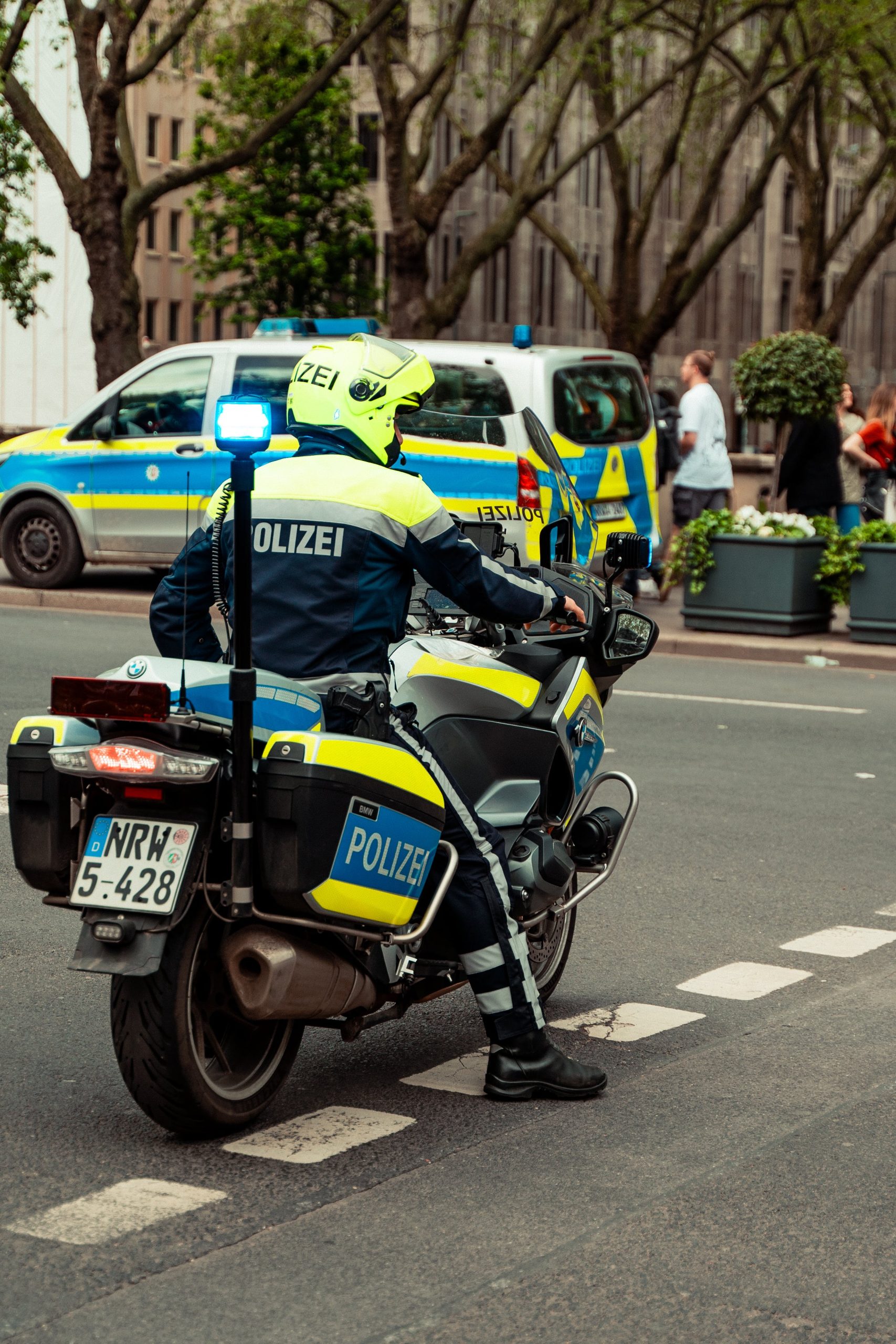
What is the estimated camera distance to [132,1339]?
3.15 metres

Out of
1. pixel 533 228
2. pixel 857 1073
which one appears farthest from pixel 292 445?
pixel 533 228

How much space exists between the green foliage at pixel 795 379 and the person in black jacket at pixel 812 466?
13cm

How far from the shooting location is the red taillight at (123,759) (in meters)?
3.84

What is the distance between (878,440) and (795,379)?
1042mm

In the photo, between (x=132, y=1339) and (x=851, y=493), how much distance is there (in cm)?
1415

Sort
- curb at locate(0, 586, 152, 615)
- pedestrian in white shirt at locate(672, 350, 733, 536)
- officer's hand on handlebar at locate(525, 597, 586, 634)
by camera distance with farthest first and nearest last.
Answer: pedestrian in white shirt at locate(672, 350, 733, 536), curb at locate(0, 586, 152, 615), officer's hand on handlebar at locate(525, 597, 586, 634)

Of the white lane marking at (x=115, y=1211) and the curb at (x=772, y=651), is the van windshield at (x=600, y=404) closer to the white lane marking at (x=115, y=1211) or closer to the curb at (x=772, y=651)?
the curb at (x=772, y=651)

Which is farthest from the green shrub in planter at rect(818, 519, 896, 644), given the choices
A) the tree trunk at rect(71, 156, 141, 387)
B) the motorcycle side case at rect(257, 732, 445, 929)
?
the motorcycle side case at rect(257, 732, 445, 929)

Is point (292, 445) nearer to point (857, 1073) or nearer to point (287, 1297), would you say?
point (857, 1073)

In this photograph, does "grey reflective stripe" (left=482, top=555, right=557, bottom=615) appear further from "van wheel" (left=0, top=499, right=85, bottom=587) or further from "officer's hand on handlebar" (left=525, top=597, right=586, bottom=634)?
"van wheel" (left=0, top=499, right=85, bottom=587)

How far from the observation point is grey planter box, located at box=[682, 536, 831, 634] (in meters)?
14.3

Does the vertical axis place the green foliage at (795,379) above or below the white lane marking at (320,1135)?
above

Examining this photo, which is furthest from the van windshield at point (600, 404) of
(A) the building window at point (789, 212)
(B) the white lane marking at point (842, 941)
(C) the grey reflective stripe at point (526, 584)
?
(A) the building window at point (789, 212)

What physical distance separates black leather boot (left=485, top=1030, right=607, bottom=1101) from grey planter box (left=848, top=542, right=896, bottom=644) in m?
9.98
